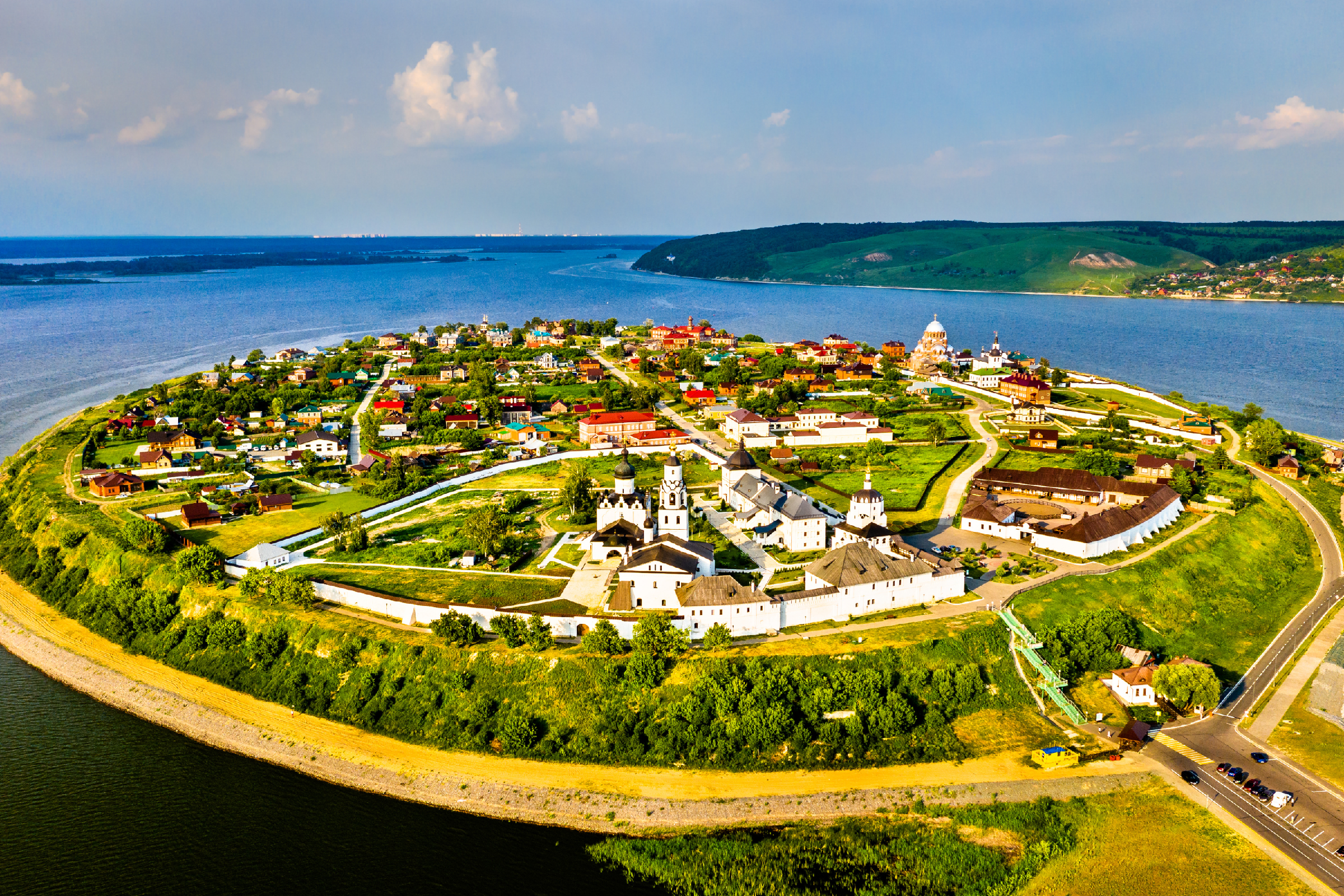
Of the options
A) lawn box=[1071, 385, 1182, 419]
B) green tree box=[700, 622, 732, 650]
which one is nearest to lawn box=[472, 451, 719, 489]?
green tree box=[700, 622, 732, 650]

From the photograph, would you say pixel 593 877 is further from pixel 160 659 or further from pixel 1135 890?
pixel 160 659

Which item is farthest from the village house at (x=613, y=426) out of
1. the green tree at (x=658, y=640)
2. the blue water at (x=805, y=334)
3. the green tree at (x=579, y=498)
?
the blue water at (x=805, y=334)

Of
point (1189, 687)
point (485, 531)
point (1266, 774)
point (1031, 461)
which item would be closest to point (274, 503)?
point (485, 531)

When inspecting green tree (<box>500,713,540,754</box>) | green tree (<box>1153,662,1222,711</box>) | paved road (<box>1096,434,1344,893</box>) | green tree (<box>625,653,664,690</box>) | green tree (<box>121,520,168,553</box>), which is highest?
green tree (<box>121,520,168,553</box>)

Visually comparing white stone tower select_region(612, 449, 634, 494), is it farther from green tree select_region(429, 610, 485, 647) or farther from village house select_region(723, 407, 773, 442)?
village house select_region(723, 407, 773, 442)

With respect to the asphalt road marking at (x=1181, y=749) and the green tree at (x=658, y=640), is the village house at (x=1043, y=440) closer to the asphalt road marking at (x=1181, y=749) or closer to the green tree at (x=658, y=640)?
the asphalt road marking at (x=1181, y=749)
